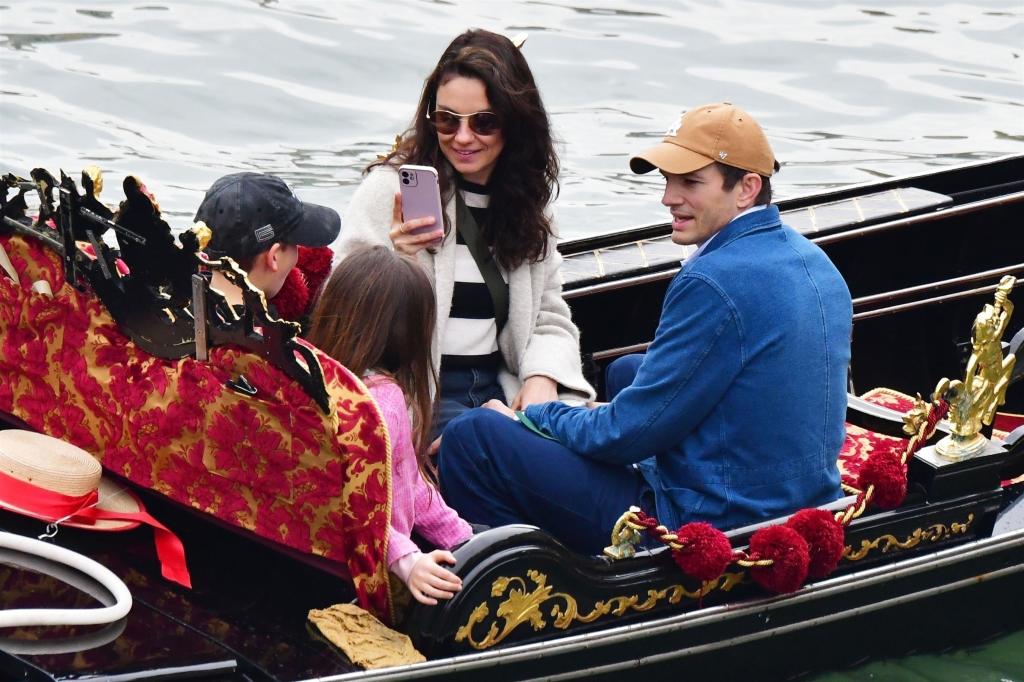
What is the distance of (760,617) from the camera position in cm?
286

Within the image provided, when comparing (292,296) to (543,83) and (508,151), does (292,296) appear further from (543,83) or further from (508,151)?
(543,83)

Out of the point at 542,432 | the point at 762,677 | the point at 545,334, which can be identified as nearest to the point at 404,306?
the point at 542,432

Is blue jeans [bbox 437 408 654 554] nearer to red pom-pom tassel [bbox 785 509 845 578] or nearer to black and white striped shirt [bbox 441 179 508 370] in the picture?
red pom-pom tassel [bbox 785 509 845 578]

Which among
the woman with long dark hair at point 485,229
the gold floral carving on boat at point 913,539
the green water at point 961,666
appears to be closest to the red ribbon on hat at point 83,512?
the woman with long dark hair at point 485,229

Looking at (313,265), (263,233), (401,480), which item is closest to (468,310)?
(313,265)

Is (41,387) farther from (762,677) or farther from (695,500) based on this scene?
(762,677)

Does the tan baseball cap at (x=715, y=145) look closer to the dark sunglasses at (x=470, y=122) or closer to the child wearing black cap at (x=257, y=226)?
the dark sunglasses at (x=470, y=122)

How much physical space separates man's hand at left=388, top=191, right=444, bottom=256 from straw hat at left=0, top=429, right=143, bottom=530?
0.75 m

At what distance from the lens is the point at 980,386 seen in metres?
2.96

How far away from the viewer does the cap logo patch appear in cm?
261

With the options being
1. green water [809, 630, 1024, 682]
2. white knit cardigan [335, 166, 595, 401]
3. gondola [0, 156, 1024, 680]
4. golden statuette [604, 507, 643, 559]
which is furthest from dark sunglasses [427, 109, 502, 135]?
green water [809, 630, 1024, 682]

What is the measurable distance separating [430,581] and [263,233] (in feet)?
2.05

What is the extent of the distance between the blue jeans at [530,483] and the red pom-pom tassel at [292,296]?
457mm

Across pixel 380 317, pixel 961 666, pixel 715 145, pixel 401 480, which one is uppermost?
pixel 715 145
